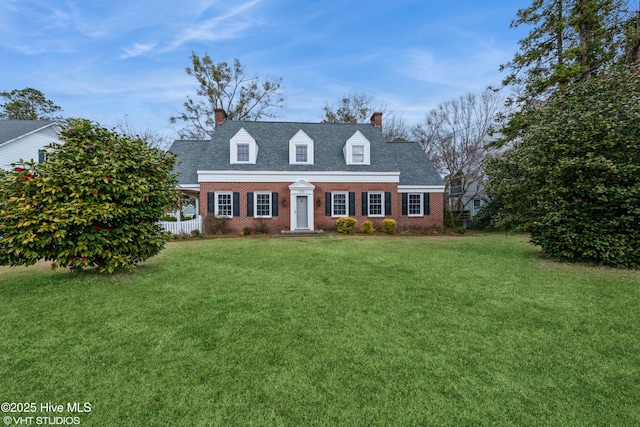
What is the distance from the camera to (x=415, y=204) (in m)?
18.3

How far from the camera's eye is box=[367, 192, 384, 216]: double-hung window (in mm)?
17344

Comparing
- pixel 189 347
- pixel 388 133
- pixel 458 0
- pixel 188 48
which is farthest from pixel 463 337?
pixel 188 48

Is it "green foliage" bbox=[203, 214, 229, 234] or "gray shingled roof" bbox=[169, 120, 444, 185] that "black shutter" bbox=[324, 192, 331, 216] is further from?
"green foliage" bbox=[203, 214, 229, 234]

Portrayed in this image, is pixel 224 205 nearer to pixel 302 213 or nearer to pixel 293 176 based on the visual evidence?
pixel 293 176

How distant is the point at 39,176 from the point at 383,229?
1419 cm

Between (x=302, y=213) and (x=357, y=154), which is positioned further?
(x=357, y=154)

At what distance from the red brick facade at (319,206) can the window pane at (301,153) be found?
1612 mm

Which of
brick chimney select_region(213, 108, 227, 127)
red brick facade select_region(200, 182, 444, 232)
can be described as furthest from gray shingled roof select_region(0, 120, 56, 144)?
red brick facade select_region(200, 182, 444, 232)

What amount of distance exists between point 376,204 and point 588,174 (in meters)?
10.7

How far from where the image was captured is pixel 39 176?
18.7 ft

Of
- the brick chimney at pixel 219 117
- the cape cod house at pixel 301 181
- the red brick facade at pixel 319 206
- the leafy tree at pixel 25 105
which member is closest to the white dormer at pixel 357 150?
the cape cod house at pixel 301 181

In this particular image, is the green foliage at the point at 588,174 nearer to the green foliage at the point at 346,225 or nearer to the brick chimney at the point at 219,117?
the green foliage at the point at 346,225

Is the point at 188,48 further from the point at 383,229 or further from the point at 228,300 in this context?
the point at 228,300

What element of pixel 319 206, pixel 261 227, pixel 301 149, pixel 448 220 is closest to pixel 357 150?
pixel 301 149
